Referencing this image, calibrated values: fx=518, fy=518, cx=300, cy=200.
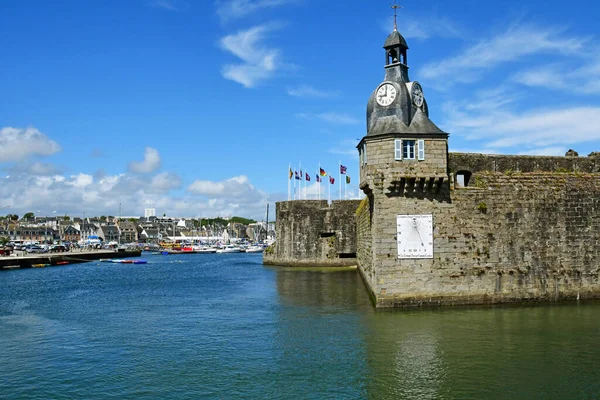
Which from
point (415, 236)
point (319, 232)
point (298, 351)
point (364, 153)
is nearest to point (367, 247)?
point (364, 153)

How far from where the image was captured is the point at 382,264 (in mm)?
23281

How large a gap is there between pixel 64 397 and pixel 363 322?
1199 centimetres

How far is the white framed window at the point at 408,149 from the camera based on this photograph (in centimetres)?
2367

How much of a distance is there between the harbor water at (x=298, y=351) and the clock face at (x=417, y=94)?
1010 centimetres

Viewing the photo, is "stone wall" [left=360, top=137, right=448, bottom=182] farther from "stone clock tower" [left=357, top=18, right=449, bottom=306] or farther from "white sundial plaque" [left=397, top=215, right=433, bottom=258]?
"white sundial plaque" [left=397, top=215, right=433, bottom=258]

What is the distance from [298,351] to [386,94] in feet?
44.6

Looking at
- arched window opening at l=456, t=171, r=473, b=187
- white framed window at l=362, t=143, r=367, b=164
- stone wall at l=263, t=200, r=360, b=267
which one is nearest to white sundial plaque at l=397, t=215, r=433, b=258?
white framed window at l=362, t=143, r=367, b=164

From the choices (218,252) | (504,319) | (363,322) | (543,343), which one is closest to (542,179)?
(504,319)

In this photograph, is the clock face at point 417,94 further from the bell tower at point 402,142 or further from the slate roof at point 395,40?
the slate roof at point 395,40

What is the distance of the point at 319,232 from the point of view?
54.3 metres

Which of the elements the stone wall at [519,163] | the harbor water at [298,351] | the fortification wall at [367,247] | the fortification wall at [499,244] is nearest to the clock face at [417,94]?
the stone wall at [519,163]

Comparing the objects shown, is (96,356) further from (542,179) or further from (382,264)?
(542,179)

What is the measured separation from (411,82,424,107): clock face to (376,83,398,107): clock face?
3.24 feet

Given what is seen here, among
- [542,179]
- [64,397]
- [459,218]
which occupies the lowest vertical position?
[64,397]
